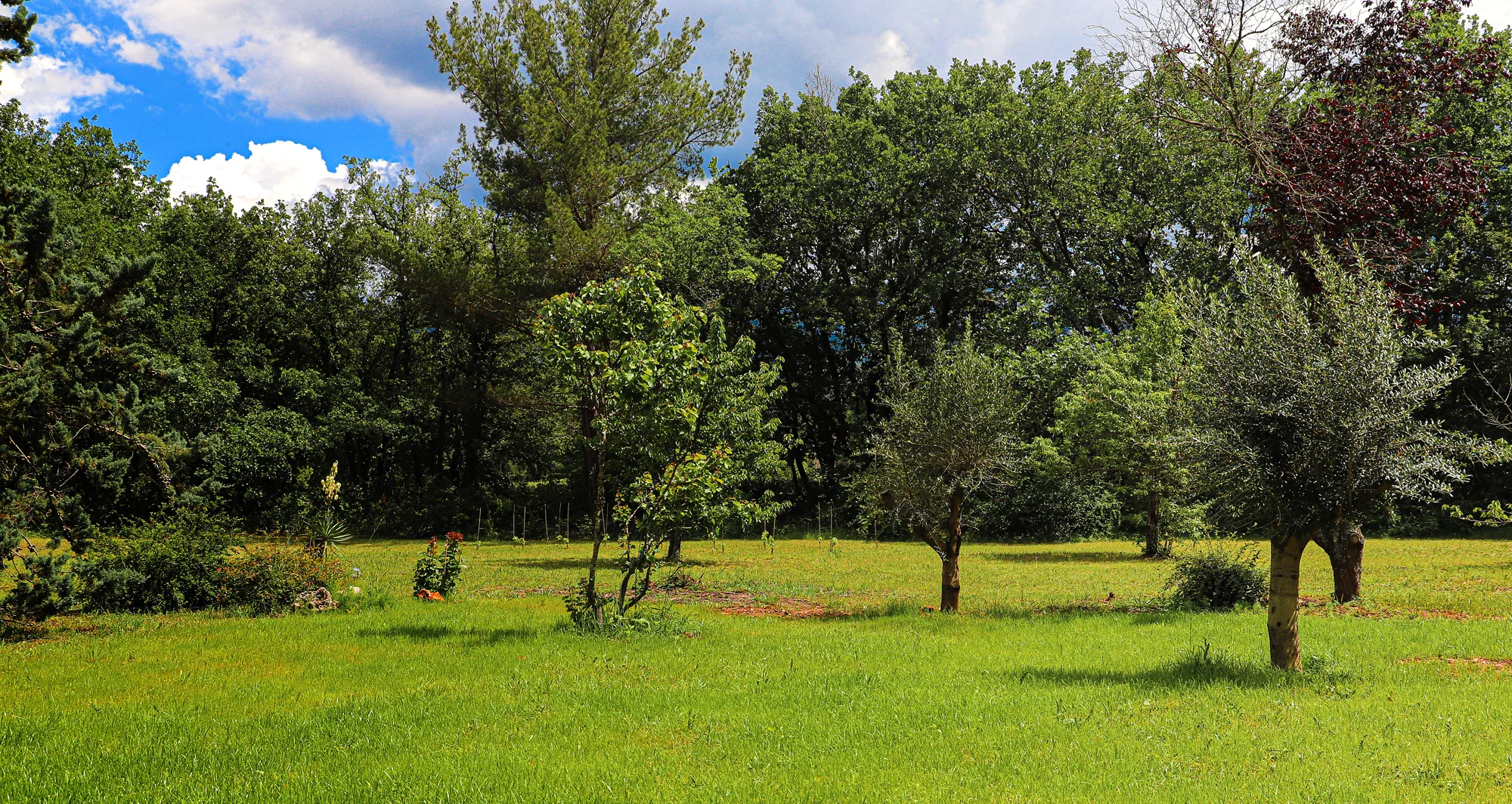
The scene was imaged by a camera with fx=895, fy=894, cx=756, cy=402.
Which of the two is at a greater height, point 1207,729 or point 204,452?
point 204,452

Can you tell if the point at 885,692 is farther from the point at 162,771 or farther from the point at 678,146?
the point at 678,146

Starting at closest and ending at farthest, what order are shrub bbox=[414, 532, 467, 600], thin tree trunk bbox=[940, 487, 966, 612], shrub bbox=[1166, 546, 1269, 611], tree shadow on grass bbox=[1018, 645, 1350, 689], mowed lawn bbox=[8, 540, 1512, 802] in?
1. mowed lawn bbox=[8, 540, 1512, 802]
2. tree shadow on grass bbox=[1018, 645, 1350, 689]
3. thin tree trunk bbox=[940, 487, 966, 612]
4. shrub bbox=[1166, 546, 1269, 611]
5. shrub bbox=[414, 532, 467, 600]

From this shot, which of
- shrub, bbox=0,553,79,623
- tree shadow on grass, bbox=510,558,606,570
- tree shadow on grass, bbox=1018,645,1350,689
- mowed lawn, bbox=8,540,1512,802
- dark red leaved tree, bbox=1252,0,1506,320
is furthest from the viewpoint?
tree shadow on grass, bbox=510,558,606,570

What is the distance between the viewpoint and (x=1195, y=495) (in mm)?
10672

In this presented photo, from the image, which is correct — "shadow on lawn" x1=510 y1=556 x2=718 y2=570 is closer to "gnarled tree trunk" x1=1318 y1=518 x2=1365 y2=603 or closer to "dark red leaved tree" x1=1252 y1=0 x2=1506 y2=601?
"gnarled tree trunk" x1=1318 y1=518 x2=1365 y2=603

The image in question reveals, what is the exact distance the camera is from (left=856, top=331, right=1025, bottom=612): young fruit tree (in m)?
16.7

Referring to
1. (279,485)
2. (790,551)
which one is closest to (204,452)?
(790,551)

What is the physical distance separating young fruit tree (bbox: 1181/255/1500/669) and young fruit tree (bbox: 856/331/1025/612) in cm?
632

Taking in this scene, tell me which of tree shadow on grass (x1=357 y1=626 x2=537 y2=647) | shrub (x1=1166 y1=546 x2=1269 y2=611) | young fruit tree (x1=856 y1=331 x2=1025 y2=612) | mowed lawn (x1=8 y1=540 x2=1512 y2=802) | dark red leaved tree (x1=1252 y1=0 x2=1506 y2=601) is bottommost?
tree shadow on grass (x1=357 y1=626 x2=537 y2=647)

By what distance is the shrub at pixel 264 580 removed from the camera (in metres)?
15.7

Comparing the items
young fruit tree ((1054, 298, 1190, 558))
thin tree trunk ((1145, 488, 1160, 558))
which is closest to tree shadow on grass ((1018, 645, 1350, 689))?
young fruit tree ((1054, 298, 1190, 558))

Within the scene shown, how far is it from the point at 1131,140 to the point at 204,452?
113ft

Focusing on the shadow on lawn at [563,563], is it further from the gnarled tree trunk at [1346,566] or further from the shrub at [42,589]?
the gnarled tree trunk at [1346,566]

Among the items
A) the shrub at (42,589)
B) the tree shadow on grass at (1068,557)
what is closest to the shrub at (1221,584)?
the tree shadow on grass at (1068,557)
